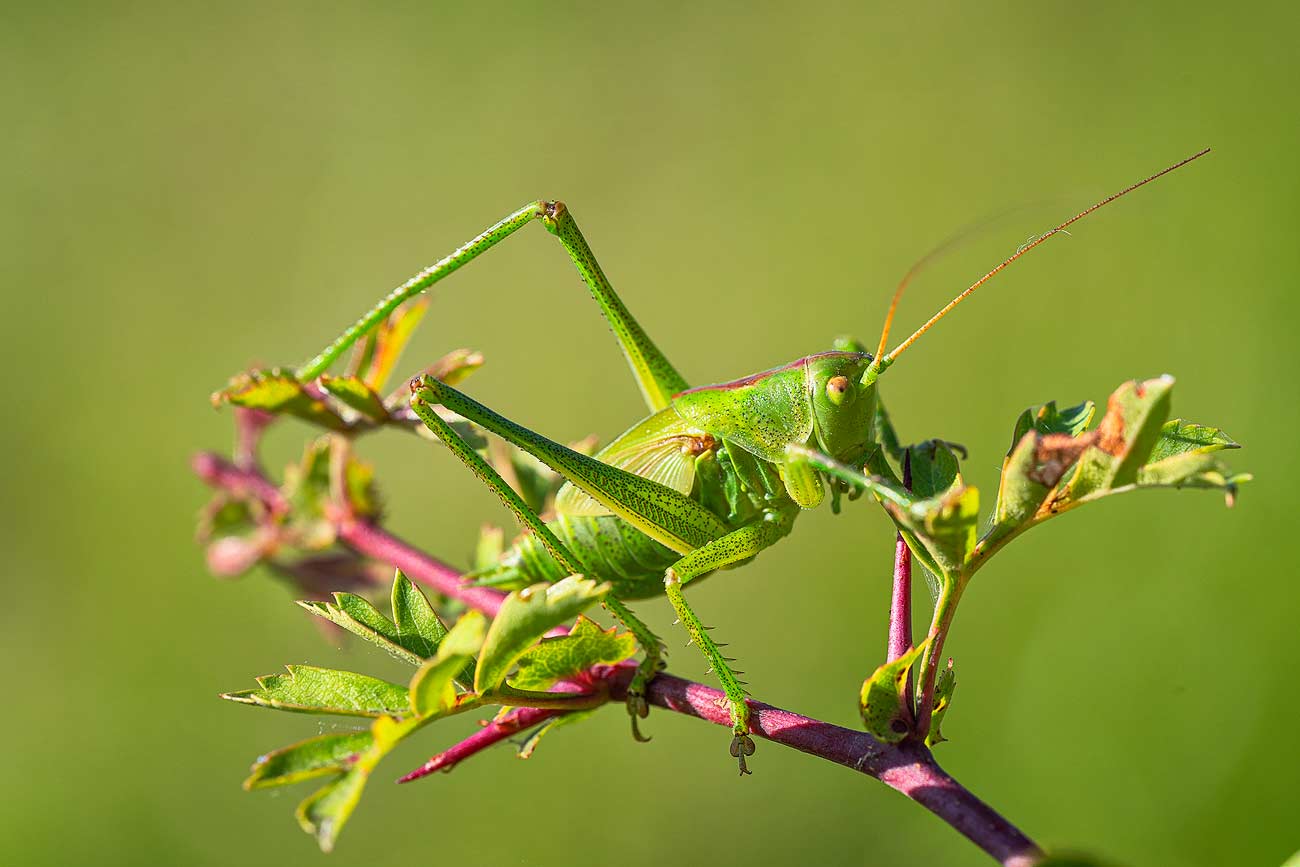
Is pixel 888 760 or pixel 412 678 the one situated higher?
pixel 412 678

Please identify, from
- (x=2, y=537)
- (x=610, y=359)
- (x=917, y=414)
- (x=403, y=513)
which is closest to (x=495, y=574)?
(x=917, y=414)

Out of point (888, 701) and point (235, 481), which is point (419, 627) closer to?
point (888, 701)

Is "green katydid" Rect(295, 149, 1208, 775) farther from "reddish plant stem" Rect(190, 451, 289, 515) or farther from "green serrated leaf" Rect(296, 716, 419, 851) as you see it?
"green serrated leaf" Rect(296, 716, 419, 851)

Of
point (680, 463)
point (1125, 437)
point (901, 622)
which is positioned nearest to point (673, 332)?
point (680, 463)

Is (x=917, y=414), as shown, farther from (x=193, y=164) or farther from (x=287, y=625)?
(x=193, y=164)

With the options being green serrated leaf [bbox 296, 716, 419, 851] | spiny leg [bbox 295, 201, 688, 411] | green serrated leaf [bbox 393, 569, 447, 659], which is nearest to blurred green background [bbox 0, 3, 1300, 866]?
spiny leg [bbox 295, 201, 688, 411]

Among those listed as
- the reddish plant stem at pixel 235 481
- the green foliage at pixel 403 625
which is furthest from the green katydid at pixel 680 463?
the green foliage at pixel 403 625
